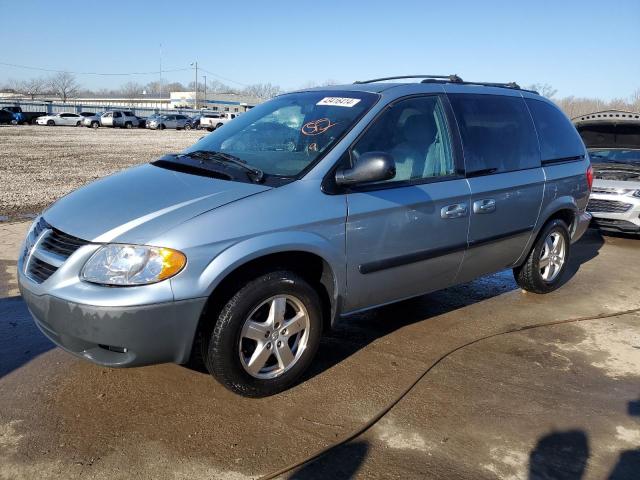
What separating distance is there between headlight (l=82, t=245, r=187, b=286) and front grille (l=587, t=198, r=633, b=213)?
6.89 meters

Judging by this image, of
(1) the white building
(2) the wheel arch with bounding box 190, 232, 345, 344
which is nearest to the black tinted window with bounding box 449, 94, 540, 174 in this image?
(2) the wheel arch with bounding box 190, 232, 345, 344

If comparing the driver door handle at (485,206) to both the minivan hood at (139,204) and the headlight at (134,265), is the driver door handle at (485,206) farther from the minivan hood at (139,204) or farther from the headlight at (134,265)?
the headlight at (134,265)

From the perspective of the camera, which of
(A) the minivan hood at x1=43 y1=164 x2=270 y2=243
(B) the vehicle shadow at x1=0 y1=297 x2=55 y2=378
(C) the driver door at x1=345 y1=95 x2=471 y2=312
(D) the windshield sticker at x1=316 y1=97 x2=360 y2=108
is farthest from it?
(D) the windshield sticker at x1=316 y1=97 x2=360 y2=108

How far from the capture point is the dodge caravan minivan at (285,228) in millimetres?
2699

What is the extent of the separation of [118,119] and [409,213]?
48470mm

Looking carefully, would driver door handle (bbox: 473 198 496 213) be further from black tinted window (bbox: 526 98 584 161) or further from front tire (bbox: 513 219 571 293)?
front tire (bbox: 513 219 571 293)

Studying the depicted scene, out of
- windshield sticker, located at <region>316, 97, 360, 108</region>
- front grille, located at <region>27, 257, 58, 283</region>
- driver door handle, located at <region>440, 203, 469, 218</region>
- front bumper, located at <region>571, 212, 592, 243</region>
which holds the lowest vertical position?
front bumper, located at <region>571, 212, 592, 243</region>

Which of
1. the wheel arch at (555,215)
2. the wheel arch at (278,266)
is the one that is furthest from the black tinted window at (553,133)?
the wheel arch at (278,266)

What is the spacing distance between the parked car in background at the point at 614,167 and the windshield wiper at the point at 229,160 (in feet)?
20.0

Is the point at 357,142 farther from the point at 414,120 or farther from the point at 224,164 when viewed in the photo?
the point at 224,164

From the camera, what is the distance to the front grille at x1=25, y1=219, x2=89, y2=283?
2.82 meters

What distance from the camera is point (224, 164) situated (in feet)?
11.5

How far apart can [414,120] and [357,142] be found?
0.63 meters

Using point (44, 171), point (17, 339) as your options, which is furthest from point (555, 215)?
point (44, 171)
